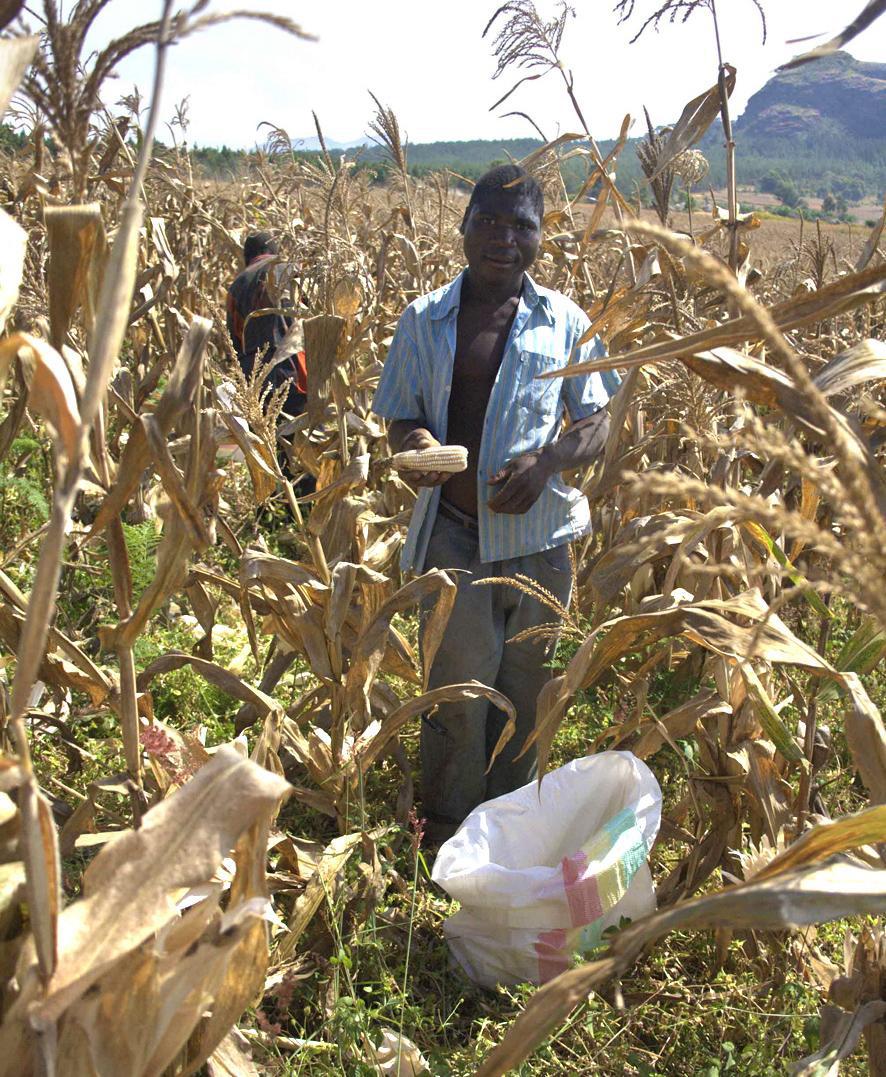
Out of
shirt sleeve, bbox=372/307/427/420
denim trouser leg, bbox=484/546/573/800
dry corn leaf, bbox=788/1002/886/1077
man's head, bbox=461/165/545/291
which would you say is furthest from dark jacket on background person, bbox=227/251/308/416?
dry corn leaf, bbox=788/1002/886/1077

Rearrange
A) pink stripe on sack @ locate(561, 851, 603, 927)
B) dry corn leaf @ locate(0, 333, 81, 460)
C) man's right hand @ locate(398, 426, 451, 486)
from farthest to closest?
man's right hand @ locate(398, 426, 451, 486)
pink stripe on sack @ locate(561, 851, 603, 927)
dry corn leaf @ locate(0, 333, 81, 460)

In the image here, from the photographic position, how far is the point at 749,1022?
1985 mm

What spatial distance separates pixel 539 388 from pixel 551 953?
143 centimetres

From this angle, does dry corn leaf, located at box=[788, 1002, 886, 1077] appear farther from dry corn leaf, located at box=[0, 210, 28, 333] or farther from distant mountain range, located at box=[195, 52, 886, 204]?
distant mountain range, located at box=[195, 52, 886, 204]

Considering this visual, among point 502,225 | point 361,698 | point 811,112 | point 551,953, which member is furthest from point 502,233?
point 811,112

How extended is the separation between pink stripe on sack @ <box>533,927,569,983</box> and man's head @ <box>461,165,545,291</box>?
166 centimetres

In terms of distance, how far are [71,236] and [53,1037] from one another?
3.17ft

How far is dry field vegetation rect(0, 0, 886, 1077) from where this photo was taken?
1.04 m

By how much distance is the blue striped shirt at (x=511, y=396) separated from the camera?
2.63m

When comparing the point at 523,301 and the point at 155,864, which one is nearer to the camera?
the point at 155,864

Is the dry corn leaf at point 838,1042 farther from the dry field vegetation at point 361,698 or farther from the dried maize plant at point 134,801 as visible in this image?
the dried maize plant at point 134,801

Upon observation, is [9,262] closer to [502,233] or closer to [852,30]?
[852,30]

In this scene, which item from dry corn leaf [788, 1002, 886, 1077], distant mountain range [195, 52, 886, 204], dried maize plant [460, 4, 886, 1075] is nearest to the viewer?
dried maize plant [460, 4, 886, 1075]

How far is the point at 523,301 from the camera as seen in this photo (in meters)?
2.69
